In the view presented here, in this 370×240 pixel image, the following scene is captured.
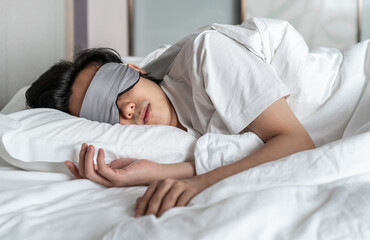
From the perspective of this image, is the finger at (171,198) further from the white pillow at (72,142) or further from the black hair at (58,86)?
the black hair at (58,86)

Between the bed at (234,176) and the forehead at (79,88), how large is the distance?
0.13 metres

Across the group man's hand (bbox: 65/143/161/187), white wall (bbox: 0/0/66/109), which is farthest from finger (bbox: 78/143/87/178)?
white wall (bbox: 0/0/66/109)

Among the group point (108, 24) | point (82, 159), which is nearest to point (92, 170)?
point (82, 159)

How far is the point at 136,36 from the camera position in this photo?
3.04 meters

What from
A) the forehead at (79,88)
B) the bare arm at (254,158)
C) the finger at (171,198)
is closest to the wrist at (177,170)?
the bare arm at (254,158)

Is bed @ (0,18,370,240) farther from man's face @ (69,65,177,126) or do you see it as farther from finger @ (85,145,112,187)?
man's face @ (69,65,177,126)

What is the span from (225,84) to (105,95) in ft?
1.11

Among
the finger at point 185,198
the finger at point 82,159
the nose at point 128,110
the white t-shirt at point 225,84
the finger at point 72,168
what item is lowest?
the finger at point 72,168

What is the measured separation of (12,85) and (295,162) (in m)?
1.34

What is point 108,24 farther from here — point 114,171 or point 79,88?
point 114,171

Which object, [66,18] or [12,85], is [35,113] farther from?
[66,18]

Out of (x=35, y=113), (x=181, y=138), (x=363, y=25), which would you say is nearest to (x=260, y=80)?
(x=181, y=138)

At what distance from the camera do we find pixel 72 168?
0.89m

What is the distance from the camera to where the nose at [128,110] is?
1101 mm
